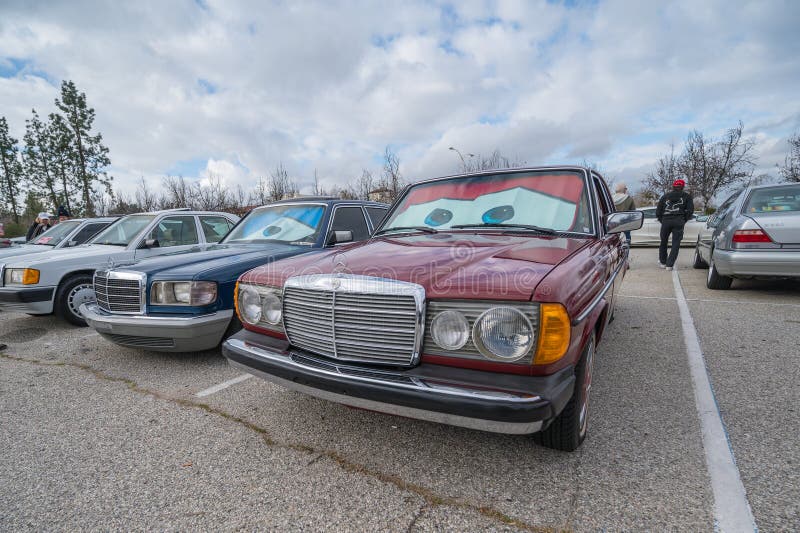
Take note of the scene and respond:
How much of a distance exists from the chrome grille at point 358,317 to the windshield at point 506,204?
4.04 feet

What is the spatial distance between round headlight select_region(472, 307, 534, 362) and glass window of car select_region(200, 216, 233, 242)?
209 inches

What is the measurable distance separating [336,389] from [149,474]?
1106mm

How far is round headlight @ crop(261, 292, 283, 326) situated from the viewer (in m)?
2.17

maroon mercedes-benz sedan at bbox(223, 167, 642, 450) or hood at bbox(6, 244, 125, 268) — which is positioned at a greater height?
hood at bbox(6, 244, 125, 268)

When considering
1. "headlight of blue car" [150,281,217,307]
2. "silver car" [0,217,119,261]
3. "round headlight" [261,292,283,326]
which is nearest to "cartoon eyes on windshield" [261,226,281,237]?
"headlight of blue car" [150,281,217,307]


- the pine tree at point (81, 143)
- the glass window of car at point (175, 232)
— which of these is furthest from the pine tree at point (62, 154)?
the glass window of car at point (175, 232)

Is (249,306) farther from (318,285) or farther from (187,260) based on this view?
(187,260)

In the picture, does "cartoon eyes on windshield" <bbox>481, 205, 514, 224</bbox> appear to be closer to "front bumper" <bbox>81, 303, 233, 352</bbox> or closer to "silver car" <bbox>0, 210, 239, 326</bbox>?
"front bumper" <bbox>81, 303, 233, 352</bbox>

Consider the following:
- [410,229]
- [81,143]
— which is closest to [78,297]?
[410,229]

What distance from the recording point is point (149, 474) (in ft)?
6.37

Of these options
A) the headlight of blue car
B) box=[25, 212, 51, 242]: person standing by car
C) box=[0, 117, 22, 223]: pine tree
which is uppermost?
box=[0, 117, 22, 223]: pine tree

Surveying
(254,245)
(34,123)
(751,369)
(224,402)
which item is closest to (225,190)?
(34,123)

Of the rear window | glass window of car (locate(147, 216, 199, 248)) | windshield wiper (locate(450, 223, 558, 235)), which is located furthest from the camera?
glass window of car (locate(147, 216, 199, 248))

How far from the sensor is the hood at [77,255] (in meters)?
4.83
